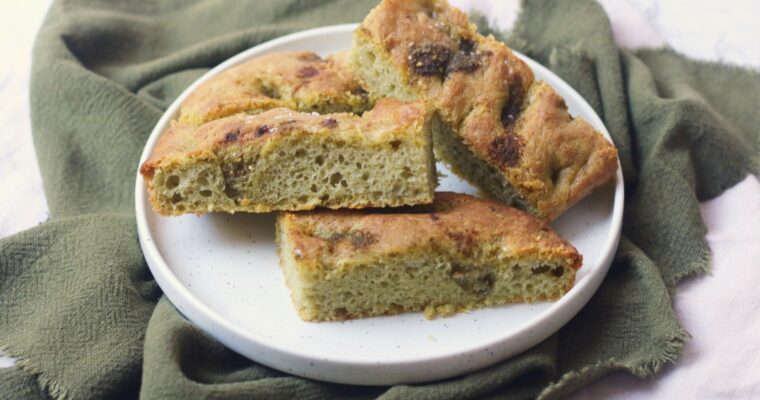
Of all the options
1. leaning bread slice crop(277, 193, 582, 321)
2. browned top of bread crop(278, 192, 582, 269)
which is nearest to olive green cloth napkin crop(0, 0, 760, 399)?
leaning bread slice crop(277, 193, 582, 321)

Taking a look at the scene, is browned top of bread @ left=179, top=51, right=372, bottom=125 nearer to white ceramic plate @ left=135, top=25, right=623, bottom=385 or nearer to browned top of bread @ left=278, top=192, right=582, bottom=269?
white ceramic plate @ left=135, top=25, right=623, bottom=385

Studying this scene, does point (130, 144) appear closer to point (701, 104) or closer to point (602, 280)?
point (602, 280)

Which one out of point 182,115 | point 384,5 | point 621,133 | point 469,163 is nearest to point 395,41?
point 384,5

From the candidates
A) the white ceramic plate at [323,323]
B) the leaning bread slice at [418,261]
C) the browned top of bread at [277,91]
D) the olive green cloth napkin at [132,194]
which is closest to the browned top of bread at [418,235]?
the leaning bread slice at [418,261]

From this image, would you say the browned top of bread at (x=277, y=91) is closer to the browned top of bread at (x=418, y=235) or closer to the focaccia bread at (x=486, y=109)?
the focaccia bread at (x=486, y=109)

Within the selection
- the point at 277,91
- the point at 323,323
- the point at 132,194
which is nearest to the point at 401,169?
the point at 323,323

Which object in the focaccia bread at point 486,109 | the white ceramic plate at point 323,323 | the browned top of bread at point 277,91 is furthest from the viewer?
the browned top of bread at point 277,91
